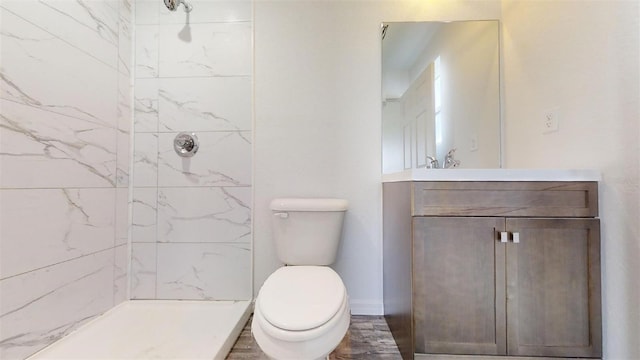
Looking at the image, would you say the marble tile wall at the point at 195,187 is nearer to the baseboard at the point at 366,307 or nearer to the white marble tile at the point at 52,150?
the white marble tile at the point at 52,150

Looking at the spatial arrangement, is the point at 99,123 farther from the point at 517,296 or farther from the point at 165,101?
the point at 517,296

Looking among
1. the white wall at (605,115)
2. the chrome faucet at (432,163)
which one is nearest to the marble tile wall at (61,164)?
the chrome faucet at (432,163)

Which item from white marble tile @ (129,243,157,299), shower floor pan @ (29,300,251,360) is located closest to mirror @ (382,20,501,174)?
shower floor pan @ (29,300,251,360)

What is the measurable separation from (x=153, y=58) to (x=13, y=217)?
1132 millimetres

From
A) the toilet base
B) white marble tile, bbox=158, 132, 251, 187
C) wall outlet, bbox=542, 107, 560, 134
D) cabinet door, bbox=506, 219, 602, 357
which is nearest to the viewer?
the toilet base

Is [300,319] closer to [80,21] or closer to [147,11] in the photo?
[80,21]

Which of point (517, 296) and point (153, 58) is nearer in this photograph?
point (517, 296)

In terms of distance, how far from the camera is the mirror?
176cm

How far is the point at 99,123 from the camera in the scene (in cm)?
155

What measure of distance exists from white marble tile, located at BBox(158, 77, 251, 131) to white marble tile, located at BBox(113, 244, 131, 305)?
2.53ft

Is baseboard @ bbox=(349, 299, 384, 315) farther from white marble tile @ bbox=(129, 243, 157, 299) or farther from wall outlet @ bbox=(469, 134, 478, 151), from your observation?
white marble tile @ bbox=(129, 243, 157, 299)

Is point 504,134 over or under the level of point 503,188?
over

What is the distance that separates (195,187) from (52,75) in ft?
2.71

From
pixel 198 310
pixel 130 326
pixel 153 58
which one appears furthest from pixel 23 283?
pixel 153 58
